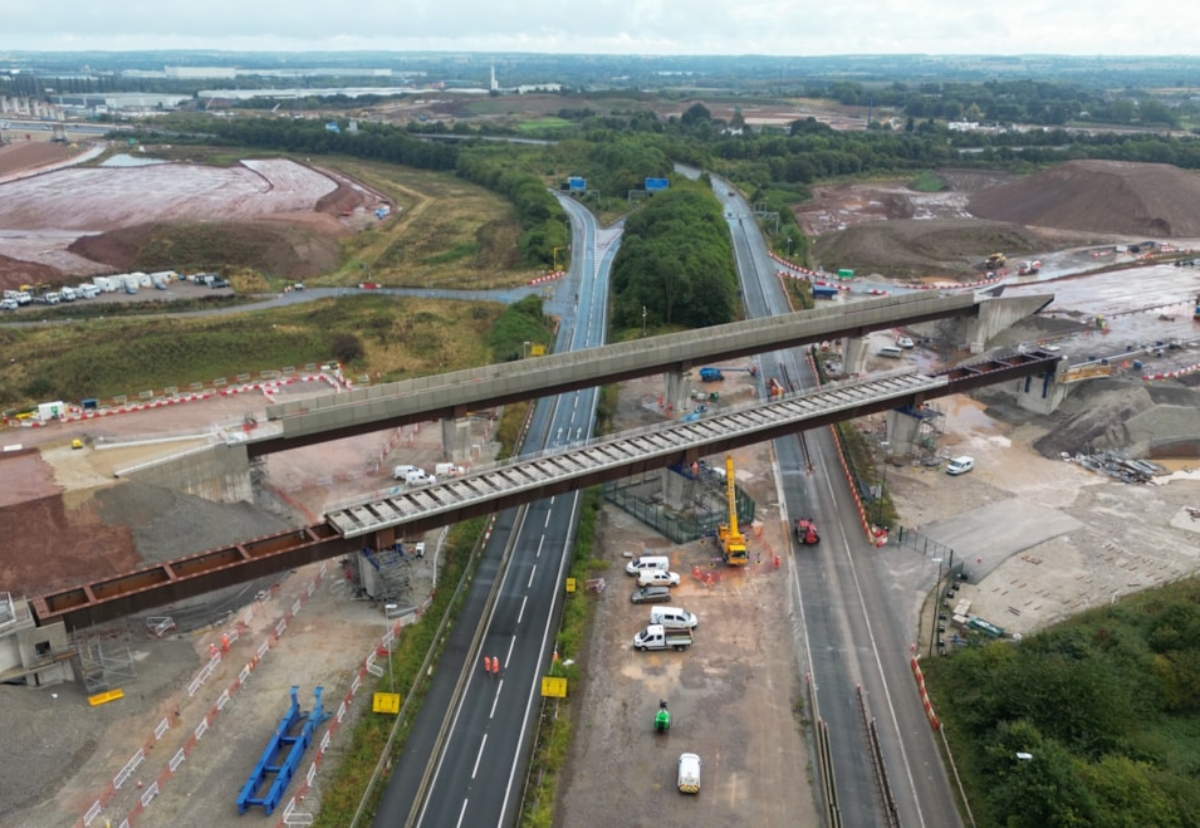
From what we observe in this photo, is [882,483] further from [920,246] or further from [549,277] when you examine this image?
[920,246]

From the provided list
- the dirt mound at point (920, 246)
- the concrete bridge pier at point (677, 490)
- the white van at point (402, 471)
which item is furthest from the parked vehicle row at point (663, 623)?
the dirt mound at point (920, 246)

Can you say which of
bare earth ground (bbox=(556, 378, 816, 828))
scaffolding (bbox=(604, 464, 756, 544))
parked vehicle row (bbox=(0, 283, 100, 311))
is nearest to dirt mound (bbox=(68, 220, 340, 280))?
parked vehicle row (bbox=(0, 283, 100, 311))

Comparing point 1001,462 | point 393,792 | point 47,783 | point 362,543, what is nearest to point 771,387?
point 1001,462

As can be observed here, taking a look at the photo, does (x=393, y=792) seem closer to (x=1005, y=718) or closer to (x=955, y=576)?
(x=1005, y=718)

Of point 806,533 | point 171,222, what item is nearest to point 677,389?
point 806,533

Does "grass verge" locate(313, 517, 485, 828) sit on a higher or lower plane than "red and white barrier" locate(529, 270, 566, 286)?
lower

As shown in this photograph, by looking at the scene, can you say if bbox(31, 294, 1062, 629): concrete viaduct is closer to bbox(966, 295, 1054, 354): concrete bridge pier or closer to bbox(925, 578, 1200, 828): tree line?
bbox(966, 295, 1054, 354): concrete bridge pier
